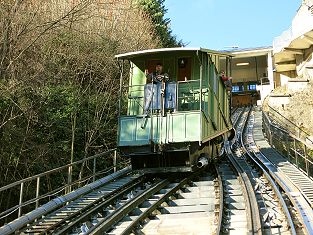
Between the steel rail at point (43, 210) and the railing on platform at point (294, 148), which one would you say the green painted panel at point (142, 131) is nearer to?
the steel rail at point (43, 210)

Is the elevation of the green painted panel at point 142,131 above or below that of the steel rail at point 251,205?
above

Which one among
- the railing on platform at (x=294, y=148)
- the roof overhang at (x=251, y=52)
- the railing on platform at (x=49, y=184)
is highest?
the roof overhang at (x=251, y=52)

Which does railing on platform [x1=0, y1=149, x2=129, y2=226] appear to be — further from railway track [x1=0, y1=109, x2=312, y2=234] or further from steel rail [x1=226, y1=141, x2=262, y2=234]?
steel rail [x1=226, y1=141, x2=262, y2=234]

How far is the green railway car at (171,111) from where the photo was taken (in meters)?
11.6

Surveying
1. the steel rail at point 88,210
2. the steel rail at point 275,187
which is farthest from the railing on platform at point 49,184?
the steel rail at point 275,187

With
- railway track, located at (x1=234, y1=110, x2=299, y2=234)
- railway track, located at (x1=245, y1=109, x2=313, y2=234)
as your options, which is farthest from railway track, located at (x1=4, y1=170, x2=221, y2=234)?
railway track, located at (x1=245, y1=109, x2=313, y2=234)

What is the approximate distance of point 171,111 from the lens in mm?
11969

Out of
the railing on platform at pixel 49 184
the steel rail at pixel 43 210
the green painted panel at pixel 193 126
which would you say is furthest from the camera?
the railing on platform at pixel 49 184

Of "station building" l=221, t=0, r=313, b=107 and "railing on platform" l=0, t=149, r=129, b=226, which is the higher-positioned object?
"station building" l=221, t=0, r=313, b=107

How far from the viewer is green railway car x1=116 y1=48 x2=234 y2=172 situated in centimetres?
1158

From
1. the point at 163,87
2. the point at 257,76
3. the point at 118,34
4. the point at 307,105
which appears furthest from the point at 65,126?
the point at 257,76

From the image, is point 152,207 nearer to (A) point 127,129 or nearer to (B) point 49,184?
(A) point 127,129

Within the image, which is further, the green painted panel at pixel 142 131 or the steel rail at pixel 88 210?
the green painted panel at pixel 142 131

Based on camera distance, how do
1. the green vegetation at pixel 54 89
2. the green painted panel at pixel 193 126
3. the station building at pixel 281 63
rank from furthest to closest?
1. the station building at pixel 281 63
2. the green painted panel at pixel 193 126
3. the green vegetation at pixel 54 89
